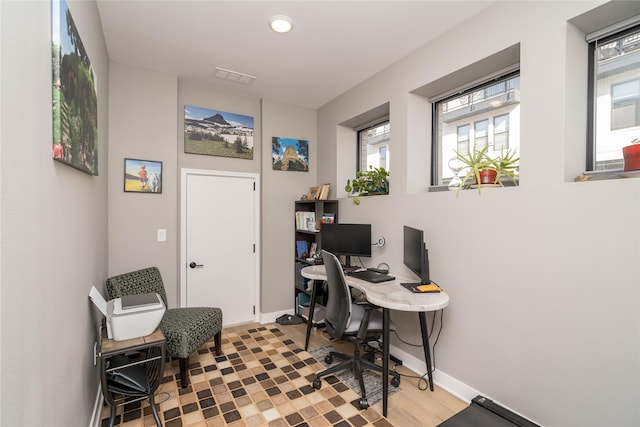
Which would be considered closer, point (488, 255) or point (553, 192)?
point (553, 192)

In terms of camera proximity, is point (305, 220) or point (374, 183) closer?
point (374, 183)

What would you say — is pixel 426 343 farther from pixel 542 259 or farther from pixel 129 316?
pixel 129 316

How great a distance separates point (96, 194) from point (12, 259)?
1679 millimetres

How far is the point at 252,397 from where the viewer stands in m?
2.24

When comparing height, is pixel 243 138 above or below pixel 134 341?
above

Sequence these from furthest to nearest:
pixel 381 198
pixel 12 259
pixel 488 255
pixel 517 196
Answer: pixel 381 198 → pixel 488 255 → pixel 517 196 → pixel 12 259

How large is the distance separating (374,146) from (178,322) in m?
2.86

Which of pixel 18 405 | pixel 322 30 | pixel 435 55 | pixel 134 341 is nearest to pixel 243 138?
pixel 322 30

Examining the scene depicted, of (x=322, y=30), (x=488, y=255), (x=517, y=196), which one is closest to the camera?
(x=517, y=196)

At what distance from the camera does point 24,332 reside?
884 millimetres

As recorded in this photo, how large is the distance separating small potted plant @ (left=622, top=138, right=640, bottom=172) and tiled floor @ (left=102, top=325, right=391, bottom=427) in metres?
2.08

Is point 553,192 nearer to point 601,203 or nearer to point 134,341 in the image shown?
point 601,203

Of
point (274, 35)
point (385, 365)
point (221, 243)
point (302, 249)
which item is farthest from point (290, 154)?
point (385, 365)

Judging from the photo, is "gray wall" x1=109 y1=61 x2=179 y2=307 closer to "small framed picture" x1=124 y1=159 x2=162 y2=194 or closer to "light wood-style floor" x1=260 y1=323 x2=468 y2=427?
"small framed picture" x1=124 y1=159 x2=162 y2=194
